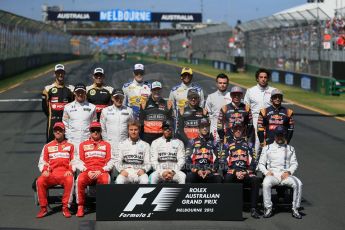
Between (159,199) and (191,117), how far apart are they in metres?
2.06

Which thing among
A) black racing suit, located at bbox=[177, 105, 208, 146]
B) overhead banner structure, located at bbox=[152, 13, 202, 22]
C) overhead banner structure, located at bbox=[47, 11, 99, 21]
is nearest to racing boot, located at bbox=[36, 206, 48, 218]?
black racing suit, located at bbox=[177, 105, 208, 146]

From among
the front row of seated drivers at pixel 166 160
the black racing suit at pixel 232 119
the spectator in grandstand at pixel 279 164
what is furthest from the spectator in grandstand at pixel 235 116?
the spectator in grandstand at pixel 279 164

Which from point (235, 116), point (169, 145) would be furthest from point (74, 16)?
point (169, 145)

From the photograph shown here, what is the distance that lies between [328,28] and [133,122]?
29260 millimetres

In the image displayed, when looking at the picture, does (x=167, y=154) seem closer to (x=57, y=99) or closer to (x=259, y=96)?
(x=259, y=96)

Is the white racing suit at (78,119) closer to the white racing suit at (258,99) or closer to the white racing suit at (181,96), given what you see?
the white racing suit at (181,96)

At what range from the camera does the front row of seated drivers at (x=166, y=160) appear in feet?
34.6

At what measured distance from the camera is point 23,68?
5331 centimetres

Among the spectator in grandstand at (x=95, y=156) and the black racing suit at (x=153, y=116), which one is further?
the black racing suit at (x=153, y=116)

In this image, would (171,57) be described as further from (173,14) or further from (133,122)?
(133,122)

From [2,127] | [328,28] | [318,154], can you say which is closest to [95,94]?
[318,154]

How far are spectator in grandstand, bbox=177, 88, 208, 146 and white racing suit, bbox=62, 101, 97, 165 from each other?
1.50 m

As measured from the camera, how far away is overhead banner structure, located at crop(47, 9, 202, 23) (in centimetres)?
11938

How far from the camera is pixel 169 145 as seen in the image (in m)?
10.9
